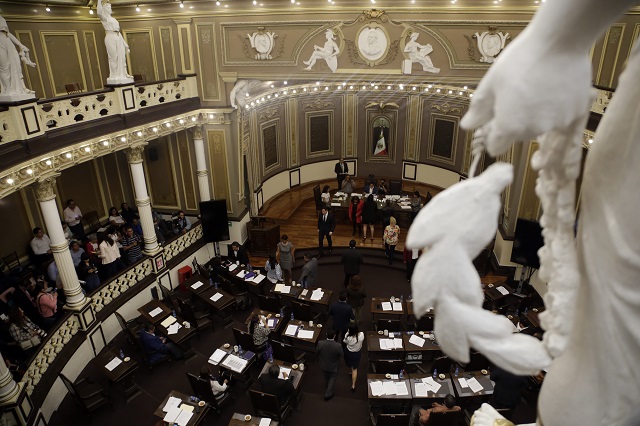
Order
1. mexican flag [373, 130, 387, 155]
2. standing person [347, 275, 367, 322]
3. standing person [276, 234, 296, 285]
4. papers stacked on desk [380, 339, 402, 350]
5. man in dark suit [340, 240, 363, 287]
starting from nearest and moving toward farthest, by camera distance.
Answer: papers stacked on desk [380, 339, 402, 350] < standing person [347, 275, 367, 322] < man in dark suit [340, 240, 363, 287] < standing person [276, 234, 296, 285] < mexican flag [373, 130, 387, 155]

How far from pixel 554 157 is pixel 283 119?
53.8 feet

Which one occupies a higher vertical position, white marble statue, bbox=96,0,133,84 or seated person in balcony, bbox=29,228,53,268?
white marble statue, bbox=96,0,133,84

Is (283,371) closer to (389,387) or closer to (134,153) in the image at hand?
(389,387)

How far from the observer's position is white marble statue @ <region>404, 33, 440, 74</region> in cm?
1020

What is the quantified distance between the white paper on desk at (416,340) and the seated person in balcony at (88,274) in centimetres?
687

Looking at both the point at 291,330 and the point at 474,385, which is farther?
the point at 291,330

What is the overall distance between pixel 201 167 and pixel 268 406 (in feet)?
24.5

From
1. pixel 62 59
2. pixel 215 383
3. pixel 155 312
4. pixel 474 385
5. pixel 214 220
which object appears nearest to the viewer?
pixel 474 385

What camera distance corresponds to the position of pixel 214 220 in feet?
41.7

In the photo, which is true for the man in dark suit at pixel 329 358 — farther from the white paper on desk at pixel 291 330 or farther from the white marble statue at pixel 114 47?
the white marble statue at pixel 114 47

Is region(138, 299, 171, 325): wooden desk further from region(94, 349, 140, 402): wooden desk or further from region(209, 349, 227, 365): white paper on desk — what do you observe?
region(209, 349, 227, 365): white paper on desk

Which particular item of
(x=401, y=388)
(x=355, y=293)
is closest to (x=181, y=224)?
(x=355, y=293)

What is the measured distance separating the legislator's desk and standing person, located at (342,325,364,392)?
5.65 ft

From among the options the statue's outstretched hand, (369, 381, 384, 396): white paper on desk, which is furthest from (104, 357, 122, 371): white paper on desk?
the statue's outstretched hand
